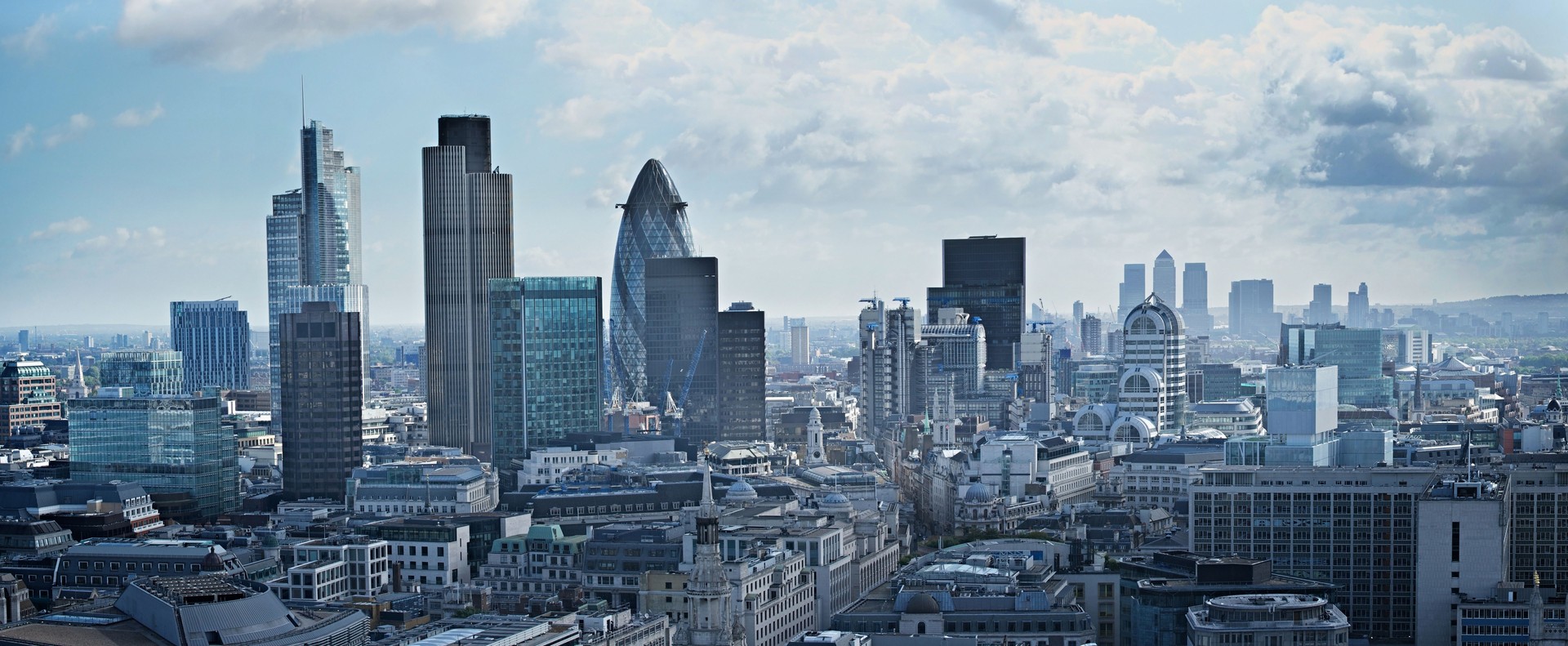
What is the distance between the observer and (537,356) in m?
138

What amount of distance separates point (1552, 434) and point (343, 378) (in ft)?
206

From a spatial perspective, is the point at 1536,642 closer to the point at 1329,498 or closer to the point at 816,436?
the point at 1329,498

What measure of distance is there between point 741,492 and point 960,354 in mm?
70936

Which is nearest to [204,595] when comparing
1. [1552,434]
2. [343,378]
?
[343,378]

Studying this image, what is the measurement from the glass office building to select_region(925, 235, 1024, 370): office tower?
80325 millimetres

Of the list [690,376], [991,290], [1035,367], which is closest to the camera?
[690,376]

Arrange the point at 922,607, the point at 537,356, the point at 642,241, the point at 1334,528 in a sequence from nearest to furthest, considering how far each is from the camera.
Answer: the point at 922,607 < the point at 1334,528 < the point at 537,356 < the point at 642,241

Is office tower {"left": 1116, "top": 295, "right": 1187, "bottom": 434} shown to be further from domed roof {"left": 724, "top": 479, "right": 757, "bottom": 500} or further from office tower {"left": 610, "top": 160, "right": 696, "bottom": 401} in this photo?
office tower {"left": 610, "top": 160, "right": 696, "bottom": 401}

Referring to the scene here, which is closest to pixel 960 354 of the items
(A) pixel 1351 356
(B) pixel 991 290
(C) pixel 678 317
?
(B) pixel 991 290

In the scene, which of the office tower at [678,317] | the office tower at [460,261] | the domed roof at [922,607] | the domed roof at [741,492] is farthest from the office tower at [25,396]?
the domed roof at [922,607]

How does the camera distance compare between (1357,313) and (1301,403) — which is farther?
(1357,313)

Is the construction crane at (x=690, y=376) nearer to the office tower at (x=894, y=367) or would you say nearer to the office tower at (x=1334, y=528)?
the office tower at (x=894, y=367)

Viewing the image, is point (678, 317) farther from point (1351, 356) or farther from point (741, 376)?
point (1351, 356)

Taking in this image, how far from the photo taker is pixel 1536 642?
61969 mm
